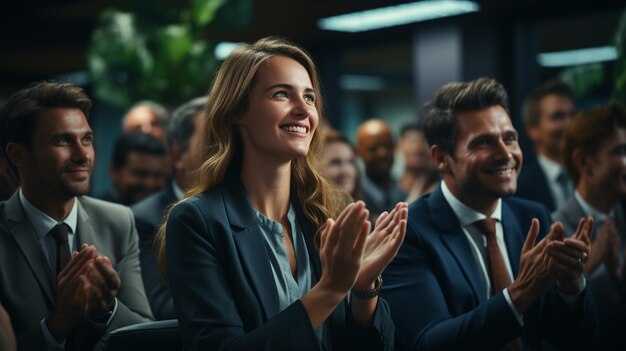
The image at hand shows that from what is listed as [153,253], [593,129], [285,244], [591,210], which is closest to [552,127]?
[593,129]

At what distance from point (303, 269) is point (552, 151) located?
9.64ft

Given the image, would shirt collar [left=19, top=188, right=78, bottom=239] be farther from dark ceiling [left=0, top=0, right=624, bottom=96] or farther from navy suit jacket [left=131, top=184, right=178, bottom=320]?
dark ceiling [left=0, top=0, right=624, bottom=96]

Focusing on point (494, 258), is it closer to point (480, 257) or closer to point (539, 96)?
point (480, 257)

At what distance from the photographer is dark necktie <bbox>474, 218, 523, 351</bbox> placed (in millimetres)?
2572

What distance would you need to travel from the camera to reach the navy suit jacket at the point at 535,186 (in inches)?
156

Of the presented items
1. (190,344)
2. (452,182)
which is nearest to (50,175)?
(190,344)

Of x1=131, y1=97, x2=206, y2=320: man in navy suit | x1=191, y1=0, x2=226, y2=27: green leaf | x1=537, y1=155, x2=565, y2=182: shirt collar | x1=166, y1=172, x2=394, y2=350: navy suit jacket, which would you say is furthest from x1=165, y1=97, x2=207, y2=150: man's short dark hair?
x1=191, y1=0, x2=226, y2=27: green leaf

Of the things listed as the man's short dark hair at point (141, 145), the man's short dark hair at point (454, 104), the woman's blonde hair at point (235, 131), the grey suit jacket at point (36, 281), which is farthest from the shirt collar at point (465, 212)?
the man's short dark hair at point (141, 145)

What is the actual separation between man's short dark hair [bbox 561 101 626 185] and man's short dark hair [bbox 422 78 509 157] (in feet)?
2.67

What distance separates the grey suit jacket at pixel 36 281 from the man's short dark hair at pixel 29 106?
0.63ft

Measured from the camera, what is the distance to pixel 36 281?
2297mm

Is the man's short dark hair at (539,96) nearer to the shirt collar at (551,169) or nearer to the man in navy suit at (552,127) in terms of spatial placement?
the man in navy suit at (552,127)

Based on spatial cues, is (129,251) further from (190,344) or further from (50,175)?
(190,344)

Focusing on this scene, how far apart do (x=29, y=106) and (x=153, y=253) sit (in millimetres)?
849
